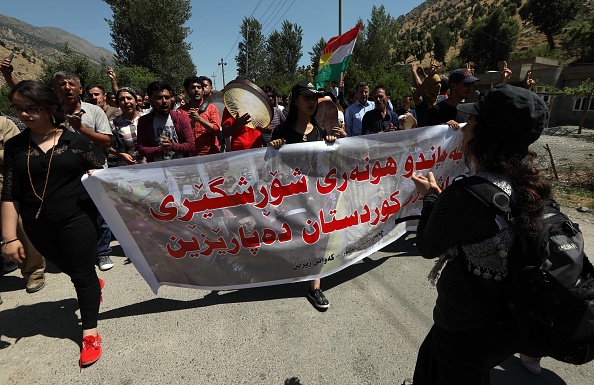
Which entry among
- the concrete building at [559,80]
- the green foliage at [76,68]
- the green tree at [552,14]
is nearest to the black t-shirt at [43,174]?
the green foliage at [76,68]

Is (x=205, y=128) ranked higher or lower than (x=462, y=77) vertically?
lower

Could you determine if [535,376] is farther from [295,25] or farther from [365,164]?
[295,25]

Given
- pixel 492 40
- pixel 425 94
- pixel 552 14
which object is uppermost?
pixel 552 14

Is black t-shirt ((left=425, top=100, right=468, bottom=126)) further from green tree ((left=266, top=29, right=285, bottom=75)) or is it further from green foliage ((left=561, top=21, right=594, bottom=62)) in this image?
green tree ((left=266, top=29, right=285, bottom=75))

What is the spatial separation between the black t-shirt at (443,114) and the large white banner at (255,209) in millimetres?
817

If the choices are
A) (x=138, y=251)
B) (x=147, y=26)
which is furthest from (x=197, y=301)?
(x=147, y=26)

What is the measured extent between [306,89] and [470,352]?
87.0 inches

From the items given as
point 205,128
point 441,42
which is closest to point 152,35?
point 205,128

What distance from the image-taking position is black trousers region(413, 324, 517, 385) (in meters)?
1.17

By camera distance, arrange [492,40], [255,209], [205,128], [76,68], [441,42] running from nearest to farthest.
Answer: [255,209] → [205,128] → [76,68] → [492,40] → [441,42]

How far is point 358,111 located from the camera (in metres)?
5.23

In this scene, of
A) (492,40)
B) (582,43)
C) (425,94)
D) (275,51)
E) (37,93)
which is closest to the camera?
(37,93)

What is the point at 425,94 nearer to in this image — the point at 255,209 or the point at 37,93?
the point at 255,209

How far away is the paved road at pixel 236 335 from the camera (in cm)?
203
